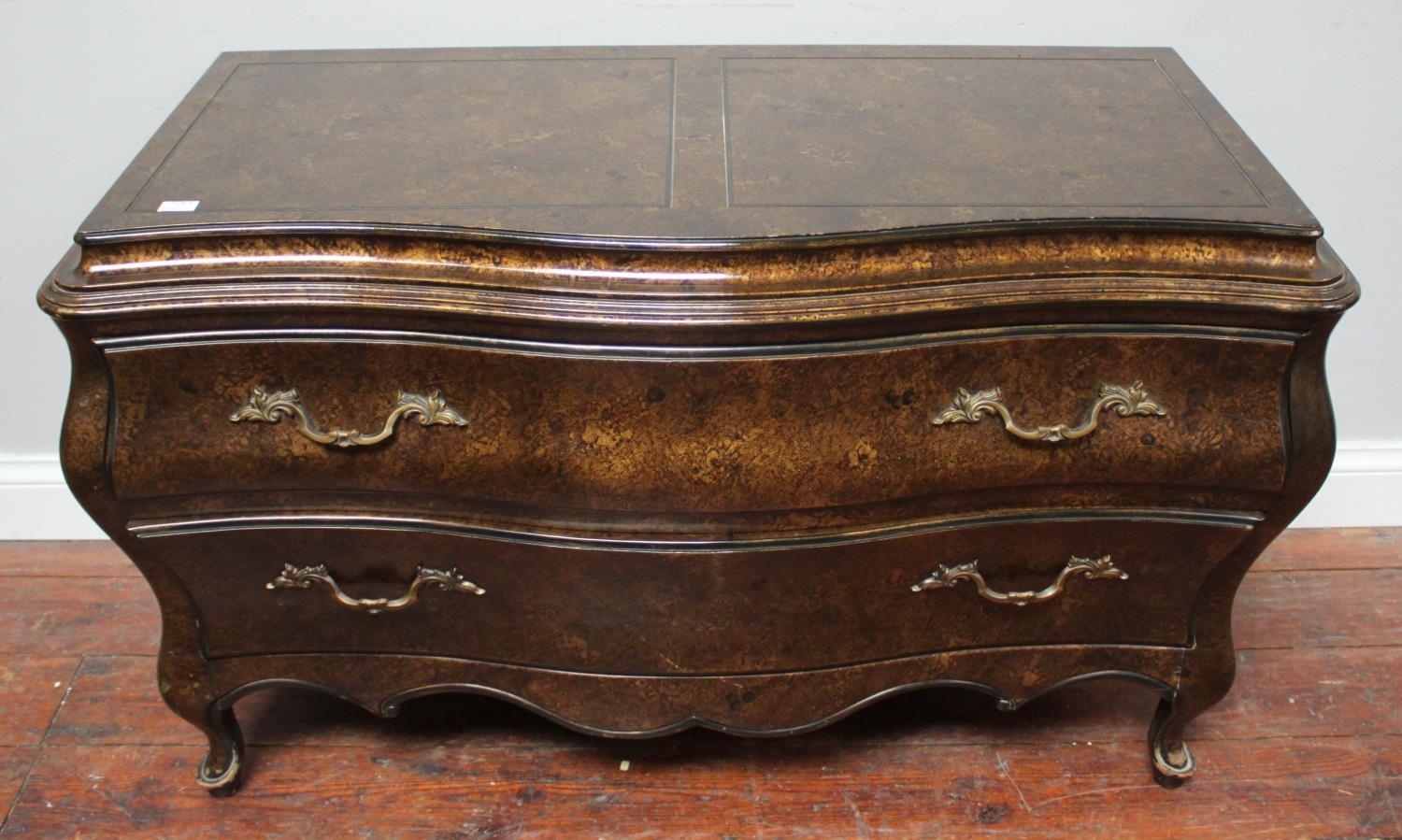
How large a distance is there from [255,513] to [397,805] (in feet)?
1.72

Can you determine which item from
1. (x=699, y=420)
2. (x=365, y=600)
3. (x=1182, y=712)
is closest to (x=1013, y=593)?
(x=1182, y=712)

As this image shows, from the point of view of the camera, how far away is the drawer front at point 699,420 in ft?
4.26

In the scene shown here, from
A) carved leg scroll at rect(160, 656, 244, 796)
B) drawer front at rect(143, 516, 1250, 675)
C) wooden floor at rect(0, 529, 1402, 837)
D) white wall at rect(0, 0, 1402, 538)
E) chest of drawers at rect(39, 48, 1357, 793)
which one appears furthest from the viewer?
white wall at rect(0, 0, 1402, 538)

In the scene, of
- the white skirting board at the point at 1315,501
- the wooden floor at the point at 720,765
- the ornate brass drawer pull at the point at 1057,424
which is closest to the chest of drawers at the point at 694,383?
the ornate brass drawer pull at the point at 1057,424

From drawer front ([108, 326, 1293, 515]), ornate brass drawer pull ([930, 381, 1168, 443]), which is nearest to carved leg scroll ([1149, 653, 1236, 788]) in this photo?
drawer front ([108, 326, 1293, 515])

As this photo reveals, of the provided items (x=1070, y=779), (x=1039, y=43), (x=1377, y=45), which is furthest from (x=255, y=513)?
(x=1377, y=45)

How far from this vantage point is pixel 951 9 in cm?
185

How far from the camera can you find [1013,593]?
1502mm

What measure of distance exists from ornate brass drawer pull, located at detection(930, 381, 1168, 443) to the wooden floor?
2.07ft

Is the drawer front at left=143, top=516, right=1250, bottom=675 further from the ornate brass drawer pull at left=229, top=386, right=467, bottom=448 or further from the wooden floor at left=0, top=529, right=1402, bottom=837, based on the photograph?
the wooden floor at left=0, top=529, right=1402, bottom=837

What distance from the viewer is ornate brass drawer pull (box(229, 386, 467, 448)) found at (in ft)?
4.34

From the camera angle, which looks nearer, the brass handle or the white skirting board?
the brass handle

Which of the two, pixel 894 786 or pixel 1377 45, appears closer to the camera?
pixel 894 786

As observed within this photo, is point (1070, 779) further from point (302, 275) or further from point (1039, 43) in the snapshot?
point (302, 275)
